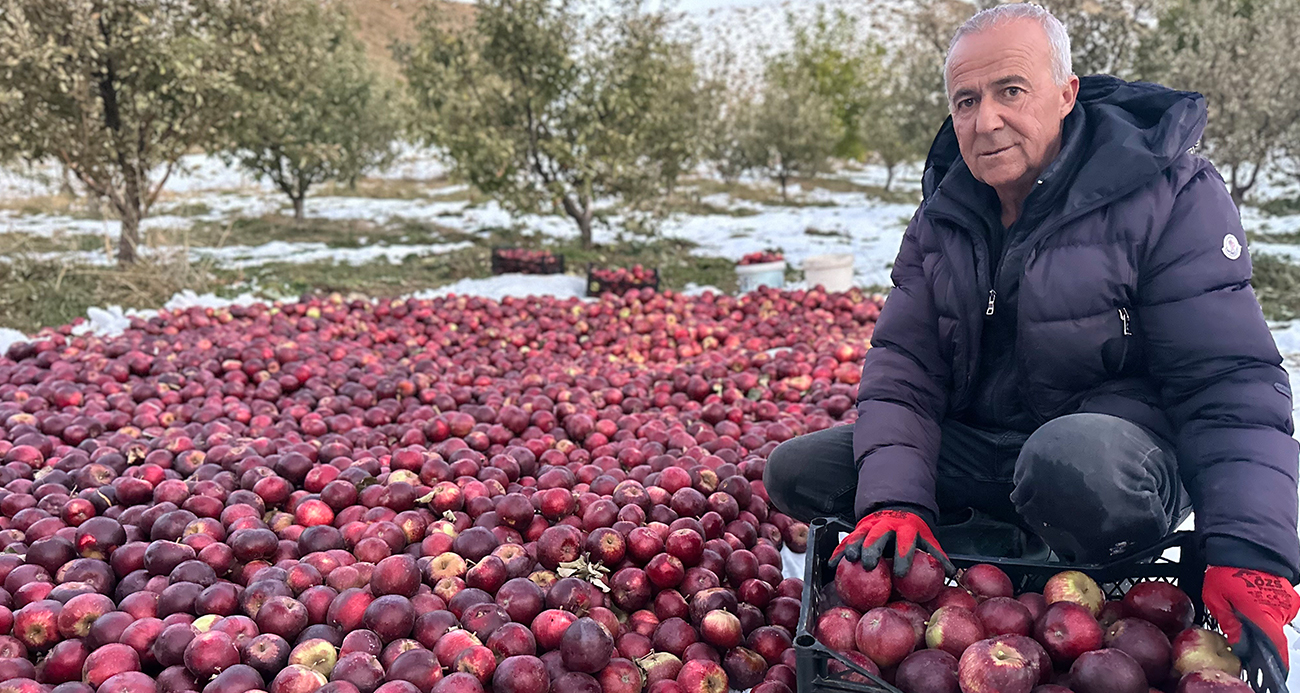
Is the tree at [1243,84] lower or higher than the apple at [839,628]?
higher

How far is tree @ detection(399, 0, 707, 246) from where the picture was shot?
13.1m

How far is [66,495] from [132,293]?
7.09 metres

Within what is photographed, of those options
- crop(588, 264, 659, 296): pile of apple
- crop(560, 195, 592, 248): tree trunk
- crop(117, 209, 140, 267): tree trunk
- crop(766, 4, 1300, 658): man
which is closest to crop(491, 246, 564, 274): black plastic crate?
crop(588, 264, 659, 296): pile of apple

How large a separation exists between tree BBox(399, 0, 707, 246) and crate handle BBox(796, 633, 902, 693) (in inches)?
463

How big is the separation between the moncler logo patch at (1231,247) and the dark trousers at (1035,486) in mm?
538

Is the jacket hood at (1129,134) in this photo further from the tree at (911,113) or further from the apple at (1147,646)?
the tree at (911,113)

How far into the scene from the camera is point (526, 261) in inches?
435

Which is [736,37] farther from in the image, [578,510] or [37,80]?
[578,510]

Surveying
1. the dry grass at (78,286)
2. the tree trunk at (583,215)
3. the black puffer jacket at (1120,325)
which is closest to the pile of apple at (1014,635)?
the black puffer jacket at (1120,325)

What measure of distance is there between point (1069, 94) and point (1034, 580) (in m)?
A: 1.46

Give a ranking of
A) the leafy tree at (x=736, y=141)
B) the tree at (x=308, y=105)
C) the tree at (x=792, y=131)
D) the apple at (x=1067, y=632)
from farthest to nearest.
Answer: the leafy tree at (x=736, y=141) → the tree at (x=792, y=131) → the tree at (x=308, y=105) → the apple at (x=1067, y=632)

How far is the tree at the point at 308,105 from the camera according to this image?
445 inches

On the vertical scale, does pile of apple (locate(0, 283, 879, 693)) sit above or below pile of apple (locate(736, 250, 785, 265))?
below

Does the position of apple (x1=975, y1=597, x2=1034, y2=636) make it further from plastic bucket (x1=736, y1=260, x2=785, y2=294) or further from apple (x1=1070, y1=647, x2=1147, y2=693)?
plastic bucket (x1=736, y1=260, x2=785, y2=294)
